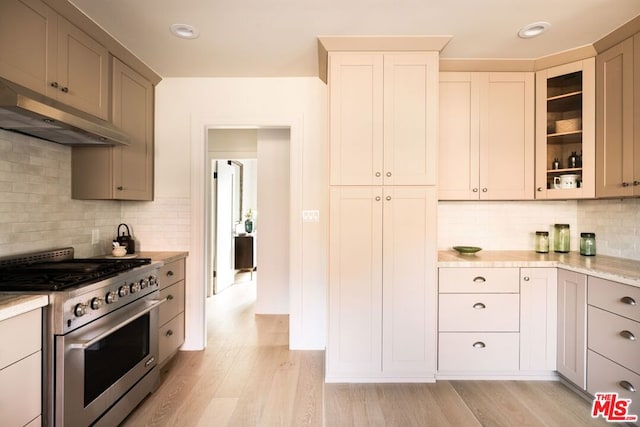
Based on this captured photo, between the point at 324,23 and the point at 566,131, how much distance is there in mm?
2013

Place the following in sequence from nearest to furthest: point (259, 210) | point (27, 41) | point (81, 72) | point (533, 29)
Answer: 1. point (27, 41)
2. point (81, 72)
3. point (533, 29)
4. point (259, 210)

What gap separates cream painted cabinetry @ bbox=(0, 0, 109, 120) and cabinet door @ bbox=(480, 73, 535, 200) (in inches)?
111

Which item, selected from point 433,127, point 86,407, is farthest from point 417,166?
point 86,407

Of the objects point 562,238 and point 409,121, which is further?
point 562,238

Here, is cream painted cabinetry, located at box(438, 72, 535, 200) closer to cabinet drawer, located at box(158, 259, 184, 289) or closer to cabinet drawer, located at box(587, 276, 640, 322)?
cabinet drawer, located at box(587, 276, 640, 322)

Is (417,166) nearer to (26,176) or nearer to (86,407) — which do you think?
(86,407)

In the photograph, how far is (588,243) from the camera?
2.50m

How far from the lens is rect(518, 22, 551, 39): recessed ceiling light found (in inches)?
79.8

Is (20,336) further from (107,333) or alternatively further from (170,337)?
(170,337)

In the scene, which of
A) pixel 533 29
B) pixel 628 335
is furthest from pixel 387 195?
pixel 628 335

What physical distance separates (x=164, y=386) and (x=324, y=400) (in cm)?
114

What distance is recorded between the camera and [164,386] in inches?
88.4

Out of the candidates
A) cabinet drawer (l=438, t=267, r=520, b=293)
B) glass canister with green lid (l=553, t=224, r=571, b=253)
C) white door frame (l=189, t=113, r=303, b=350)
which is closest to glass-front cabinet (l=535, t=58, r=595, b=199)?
glass canister with green lid (l=553, t=224, r=571, b=253)

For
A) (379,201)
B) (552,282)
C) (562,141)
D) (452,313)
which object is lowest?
(452,313)
